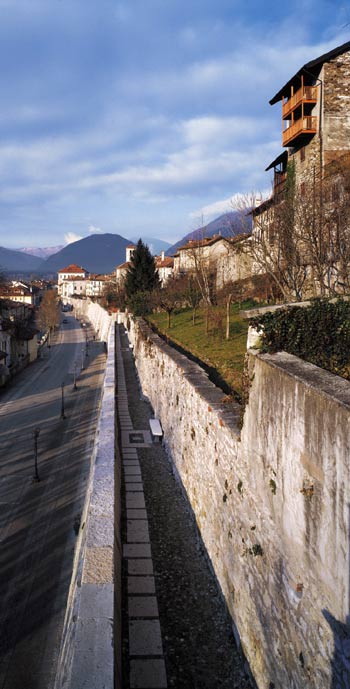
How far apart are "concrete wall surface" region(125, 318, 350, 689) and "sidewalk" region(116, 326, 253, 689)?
0.37 metres

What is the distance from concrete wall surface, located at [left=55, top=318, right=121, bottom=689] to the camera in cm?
407

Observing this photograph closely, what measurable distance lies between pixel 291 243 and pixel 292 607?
42.1 ft

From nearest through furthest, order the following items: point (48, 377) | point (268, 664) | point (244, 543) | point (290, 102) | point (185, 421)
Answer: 1. point (268, 664)
2. point (244, 543)
3. point (185, 421)
4. point (290, 102)
5. point (48, 377)

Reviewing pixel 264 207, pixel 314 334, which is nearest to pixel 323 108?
pixel 264 207

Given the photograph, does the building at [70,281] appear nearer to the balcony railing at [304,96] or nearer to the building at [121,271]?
the building at [121,271]

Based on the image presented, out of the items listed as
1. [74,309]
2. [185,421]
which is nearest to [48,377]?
[185,421]

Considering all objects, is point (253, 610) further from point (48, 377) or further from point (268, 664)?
point (48, 377)

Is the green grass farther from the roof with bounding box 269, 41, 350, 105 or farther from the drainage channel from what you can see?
the roof with bounding box 269, 41, 350, 105

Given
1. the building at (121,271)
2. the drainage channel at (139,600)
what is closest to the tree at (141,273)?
the building at (121,271)

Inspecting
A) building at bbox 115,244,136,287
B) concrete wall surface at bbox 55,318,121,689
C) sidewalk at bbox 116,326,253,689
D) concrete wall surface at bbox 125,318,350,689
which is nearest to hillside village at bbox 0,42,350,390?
sidewalk at bbox 116,326,253,689

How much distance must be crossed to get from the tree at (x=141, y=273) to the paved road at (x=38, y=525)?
13.6 m

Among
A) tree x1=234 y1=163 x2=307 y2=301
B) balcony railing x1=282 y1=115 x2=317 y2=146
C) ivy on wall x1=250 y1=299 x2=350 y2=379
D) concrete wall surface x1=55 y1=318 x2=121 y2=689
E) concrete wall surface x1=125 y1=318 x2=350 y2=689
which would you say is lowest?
concrete wall surface x1=55 y1=318 x2=121 y2=689

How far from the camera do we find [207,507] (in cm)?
774

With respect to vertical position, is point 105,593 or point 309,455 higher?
point 309,455
